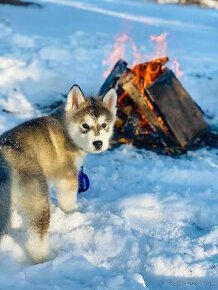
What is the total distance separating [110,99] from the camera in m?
6.18

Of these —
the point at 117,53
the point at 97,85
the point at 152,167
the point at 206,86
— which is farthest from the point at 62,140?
the point at 117,53

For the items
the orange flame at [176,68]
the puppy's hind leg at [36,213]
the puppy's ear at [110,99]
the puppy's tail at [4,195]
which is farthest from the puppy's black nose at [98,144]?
the orange flame at [176,68]

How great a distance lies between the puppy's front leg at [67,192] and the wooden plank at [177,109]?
3.29 metres

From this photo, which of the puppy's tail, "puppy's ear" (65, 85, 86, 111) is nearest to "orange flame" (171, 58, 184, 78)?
"puppy's ear" (65, 85, 86, 111)

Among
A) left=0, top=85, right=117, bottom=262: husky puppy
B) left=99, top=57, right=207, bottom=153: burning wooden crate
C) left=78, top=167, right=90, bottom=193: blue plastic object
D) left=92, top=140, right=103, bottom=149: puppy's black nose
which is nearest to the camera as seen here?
left=0, top=85, right=117, bottom=262: husky puppy

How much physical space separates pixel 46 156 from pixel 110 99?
48.7 inches

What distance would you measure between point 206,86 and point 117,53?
15.1 feet

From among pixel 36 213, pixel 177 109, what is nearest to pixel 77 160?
pixel 36 213

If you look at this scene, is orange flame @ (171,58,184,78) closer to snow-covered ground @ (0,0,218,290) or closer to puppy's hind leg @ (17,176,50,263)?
snow-covered ground @ (0,0,218,290)

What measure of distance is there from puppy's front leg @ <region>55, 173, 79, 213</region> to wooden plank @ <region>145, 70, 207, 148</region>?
329cm

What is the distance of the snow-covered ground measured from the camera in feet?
15.6

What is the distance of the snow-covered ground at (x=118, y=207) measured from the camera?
4.75 metres

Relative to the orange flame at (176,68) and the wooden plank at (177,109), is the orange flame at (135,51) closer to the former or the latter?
the orange flame at (176,68)

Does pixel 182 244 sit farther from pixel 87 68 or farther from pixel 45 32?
pixel 45 32
